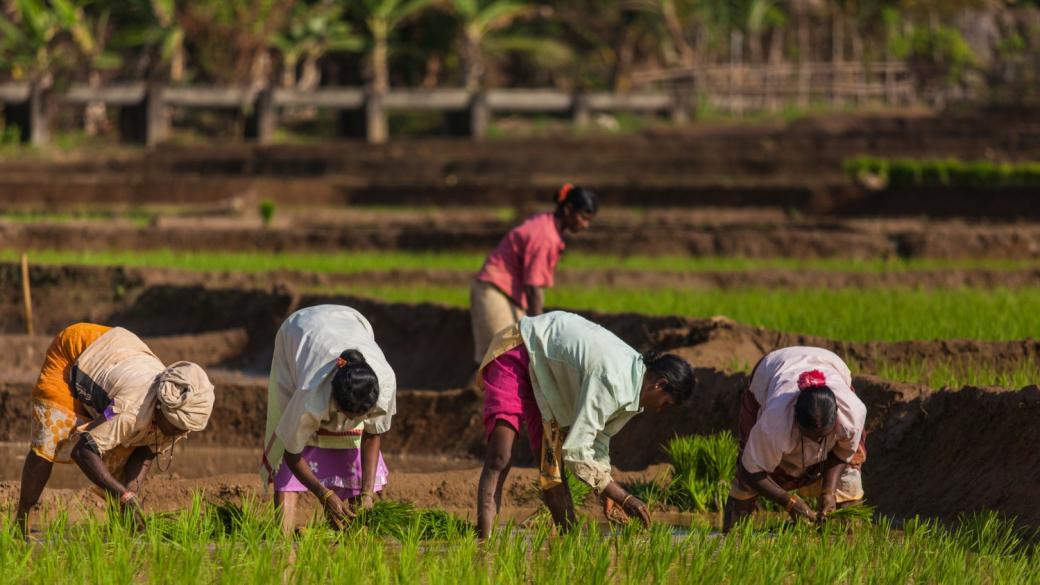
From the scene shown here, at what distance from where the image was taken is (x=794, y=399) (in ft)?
21.1

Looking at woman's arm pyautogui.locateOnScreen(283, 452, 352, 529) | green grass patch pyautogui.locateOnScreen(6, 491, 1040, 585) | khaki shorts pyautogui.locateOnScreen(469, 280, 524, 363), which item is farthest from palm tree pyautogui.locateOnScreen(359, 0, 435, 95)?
green grass patch pyautogui.locateOnScreen(6, 491, 1040, 585)

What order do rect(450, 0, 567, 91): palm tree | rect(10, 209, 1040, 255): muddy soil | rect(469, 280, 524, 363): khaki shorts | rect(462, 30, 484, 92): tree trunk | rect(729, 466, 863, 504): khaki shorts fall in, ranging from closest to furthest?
rect(729, 466, 863, 504): khaki shorts < rect(469, 280, 524, 363): khaki shorts < rect(10, 209, 1040, 255): muddy soil < rect(450, 0, 567, 91): palm tree < rect(462, 30, 484, 92): tree trunk

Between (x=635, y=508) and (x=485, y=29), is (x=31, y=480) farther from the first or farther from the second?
(x=485, y=29)

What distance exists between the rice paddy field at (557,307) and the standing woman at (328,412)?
0.48 feet

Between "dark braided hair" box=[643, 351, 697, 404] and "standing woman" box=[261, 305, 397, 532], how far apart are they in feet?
3.19

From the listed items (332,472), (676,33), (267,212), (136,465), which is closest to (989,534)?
(332,472)

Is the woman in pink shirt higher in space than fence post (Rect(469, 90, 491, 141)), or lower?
higher

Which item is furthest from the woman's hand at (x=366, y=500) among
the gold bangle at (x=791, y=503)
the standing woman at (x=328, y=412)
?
the gold bangle at (x=791, y=503)

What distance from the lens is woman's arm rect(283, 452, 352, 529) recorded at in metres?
6.24

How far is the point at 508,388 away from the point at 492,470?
0.31 m

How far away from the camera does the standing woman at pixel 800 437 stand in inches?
250

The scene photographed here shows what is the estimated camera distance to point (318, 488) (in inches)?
245

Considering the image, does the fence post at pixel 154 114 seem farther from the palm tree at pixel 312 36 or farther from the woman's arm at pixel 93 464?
the woman's arm at pixel 93 464

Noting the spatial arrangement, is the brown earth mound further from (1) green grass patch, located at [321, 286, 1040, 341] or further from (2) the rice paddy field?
(1) green grass patch, located at [321, 286, 1040, 341]
